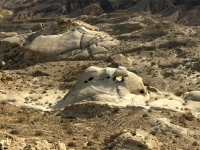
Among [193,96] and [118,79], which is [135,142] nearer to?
[118,79]

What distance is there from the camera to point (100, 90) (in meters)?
16.6

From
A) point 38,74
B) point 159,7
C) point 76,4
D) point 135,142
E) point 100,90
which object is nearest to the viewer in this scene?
point 135,142

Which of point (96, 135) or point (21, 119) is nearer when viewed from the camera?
point (96, 135)

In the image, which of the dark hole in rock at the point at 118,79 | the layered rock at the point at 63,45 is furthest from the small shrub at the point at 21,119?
the layered rock at the point at 63,45

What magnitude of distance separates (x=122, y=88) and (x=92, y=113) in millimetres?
2423

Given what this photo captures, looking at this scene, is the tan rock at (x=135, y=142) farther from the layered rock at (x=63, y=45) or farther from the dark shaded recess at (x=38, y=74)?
the layered rock at (x=63, y=45)

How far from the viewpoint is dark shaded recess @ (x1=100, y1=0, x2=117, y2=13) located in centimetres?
12296

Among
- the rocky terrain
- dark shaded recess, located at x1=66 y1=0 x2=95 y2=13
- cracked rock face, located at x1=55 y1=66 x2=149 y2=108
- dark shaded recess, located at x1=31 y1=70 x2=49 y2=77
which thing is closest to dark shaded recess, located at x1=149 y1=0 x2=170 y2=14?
dark shaded recess, located at x1=66 y1=0 x2=95 y2=13

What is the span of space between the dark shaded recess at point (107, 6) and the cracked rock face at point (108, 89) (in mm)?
106692

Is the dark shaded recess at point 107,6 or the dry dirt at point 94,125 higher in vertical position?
the dry dirt at point 94,125

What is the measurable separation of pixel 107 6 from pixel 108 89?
11060 cm

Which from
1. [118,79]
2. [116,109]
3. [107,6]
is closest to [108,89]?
[118,79]

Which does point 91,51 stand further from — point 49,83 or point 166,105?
point 166,105

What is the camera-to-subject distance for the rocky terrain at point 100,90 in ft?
40.4
